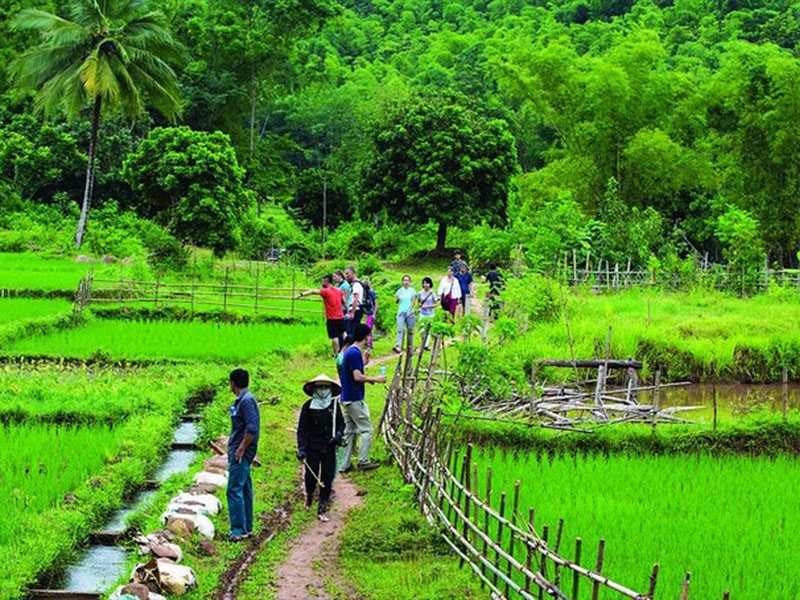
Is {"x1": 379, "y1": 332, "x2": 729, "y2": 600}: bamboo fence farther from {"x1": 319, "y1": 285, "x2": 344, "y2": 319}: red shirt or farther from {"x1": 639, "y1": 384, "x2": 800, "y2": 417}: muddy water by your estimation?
{"x1": 639, "y1": 384, "x2": 800, "y2": 417}: muddy water

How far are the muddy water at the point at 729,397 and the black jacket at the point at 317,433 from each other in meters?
6.93

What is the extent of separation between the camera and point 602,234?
92.8 feet

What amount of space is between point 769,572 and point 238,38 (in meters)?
40.7

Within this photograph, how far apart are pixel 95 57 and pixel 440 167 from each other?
10.5 m

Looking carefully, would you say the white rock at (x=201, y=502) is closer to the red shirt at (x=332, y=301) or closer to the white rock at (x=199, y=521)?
the white rock at (x=199, y=521)

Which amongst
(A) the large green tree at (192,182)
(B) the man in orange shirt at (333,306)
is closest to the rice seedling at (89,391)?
(B) the man in orange shirt at (333,306)

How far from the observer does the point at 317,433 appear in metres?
8.91

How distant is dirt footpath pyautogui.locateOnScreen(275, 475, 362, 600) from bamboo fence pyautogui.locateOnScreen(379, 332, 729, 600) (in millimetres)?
656

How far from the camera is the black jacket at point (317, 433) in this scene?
8.90 meters

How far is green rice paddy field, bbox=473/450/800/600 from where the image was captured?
707cm

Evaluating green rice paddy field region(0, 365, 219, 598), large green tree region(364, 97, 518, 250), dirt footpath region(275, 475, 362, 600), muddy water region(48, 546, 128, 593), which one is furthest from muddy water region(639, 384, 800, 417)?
large green tree region(364, 97, 518, 250)

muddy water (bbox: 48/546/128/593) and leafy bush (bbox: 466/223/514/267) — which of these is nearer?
muddy water (bbox: 48/546/128/593)

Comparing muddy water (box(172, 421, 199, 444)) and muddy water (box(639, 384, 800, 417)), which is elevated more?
muddy water (box(639, 384, 800, 417))

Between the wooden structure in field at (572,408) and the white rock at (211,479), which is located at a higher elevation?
the wooden structure in field at (572,408)
